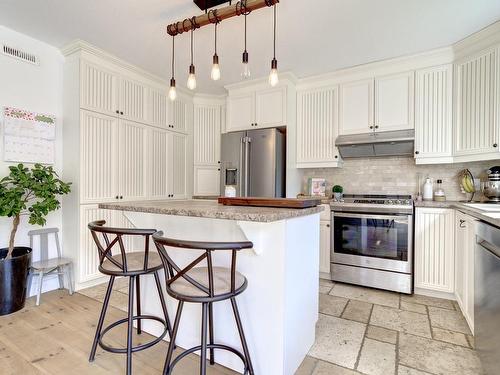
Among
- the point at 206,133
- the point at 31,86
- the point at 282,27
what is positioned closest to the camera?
the point at 282,27

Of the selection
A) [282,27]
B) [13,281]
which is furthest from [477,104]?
[13,281]

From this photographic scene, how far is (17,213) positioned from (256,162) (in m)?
2.46

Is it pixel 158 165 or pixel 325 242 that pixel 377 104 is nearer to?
pixel 325 242

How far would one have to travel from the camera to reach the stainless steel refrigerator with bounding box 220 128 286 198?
11.0 feet

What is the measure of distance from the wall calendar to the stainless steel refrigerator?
78.8 inches

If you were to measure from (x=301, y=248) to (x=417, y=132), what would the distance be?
2253 millimetres

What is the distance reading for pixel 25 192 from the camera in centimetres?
244

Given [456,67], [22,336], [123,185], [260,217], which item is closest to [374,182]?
[456,67]

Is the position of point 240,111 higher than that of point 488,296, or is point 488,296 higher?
point 240,111

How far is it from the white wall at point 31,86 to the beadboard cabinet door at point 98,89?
374 mm

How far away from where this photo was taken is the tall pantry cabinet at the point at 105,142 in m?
2.82

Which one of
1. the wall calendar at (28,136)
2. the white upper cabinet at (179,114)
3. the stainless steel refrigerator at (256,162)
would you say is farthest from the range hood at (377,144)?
the wall calendar at (28,136)

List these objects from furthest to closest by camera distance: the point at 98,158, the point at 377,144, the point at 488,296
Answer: the point at 377,144
the point at 98,158
the point at 488,296

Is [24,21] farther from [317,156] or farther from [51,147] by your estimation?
[317,156]
